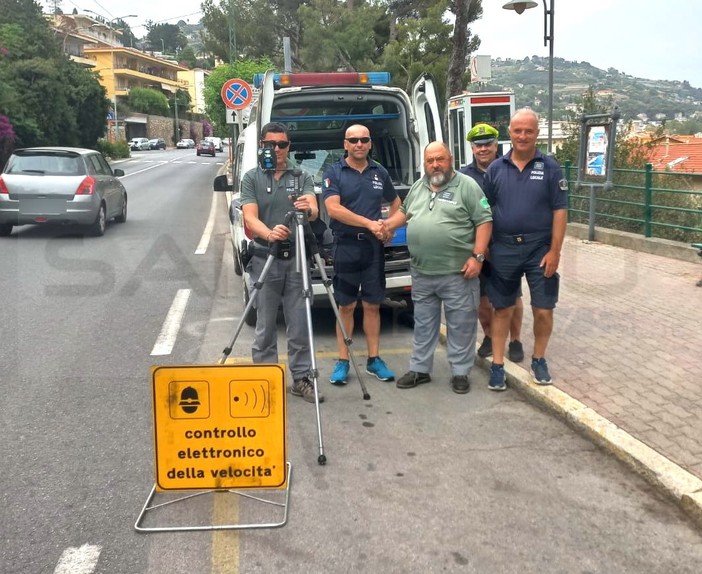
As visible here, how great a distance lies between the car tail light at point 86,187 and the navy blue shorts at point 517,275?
9.64m

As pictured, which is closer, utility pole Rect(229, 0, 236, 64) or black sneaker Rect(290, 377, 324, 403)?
black sneaker Rect(290, 377, 324, 403)

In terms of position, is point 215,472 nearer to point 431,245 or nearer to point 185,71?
point 431,245

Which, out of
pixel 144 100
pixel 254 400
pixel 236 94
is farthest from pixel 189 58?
pixel 254 400

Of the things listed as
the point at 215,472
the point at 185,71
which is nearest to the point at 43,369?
the point at 215,472

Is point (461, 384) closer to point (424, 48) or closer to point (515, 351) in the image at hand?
point (515, 351)

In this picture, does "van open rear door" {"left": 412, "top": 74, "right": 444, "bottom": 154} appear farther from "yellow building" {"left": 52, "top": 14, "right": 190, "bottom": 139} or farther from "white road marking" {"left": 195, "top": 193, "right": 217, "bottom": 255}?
"yellow building" {"left": 52, "top": 14, "right": 190, "bottom": 139}

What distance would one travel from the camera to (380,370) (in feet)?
17.8

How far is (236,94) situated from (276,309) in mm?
12892

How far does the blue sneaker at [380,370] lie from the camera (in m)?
5.39

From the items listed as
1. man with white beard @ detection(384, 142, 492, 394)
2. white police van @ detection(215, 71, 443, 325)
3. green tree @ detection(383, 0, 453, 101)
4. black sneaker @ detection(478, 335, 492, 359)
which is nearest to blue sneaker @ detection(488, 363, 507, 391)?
man with white beard @ detection(384, 142, 492, 394)

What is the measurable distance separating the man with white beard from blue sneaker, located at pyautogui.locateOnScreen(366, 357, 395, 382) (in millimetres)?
108

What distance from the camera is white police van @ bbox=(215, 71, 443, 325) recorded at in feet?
21.5

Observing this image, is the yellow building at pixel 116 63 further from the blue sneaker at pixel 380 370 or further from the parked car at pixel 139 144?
the blue sneaker at pixel 380 370

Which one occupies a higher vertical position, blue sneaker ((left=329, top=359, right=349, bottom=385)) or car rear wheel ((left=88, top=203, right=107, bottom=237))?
car rear wheel ((left=88, top=203, right=107, bottom=237))
